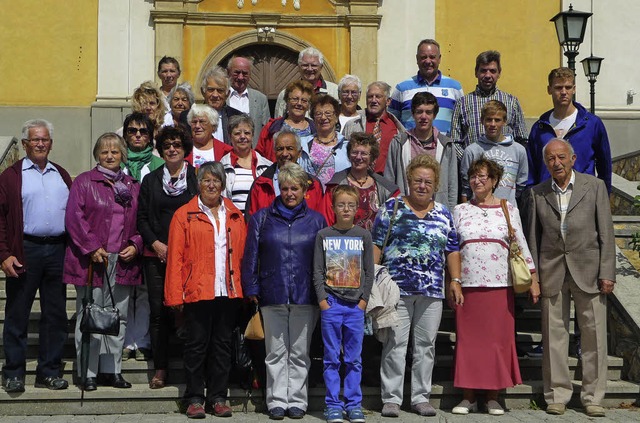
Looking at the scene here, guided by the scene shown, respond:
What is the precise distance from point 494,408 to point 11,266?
3.85 metres

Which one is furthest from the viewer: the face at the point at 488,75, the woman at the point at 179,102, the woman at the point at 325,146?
the woman at the point at 179,102

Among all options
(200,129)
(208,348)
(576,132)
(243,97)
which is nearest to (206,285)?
(208,348)

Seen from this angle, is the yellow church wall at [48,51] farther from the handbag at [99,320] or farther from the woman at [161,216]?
the handbag at [99,320]

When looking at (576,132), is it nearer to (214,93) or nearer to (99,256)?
(214,93)

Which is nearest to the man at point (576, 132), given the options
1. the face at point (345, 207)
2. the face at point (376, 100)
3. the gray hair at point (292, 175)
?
the face at point (376, 100)

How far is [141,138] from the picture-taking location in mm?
9297

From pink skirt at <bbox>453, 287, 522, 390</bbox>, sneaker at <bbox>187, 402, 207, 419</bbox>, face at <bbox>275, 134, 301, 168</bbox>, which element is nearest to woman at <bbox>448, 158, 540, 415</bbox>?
pink skirt at <bbox>453, 287, 522, 390</bbox>

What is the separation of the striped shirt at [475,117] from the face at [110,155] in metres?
3.02

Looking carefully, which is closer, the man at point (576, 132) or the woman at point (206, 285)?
the woman at point (206, 285)

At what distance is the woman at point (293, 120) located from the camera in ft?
32.2

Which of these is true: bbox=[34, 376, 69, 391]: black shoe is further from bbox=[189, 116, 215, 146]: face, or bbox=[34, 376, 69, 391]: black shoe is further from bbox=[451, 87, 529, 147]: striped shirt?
bbox=[451, 87, 529, 147]: striped shirt

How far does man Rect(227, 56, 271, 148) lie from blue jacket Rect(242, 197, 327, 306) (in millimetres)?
2586

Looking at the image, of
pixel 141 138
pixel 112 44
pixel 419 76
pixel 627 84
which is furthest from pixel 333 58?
pixel 141 138

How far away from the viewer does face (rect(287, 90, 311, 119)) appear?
9805 mm
